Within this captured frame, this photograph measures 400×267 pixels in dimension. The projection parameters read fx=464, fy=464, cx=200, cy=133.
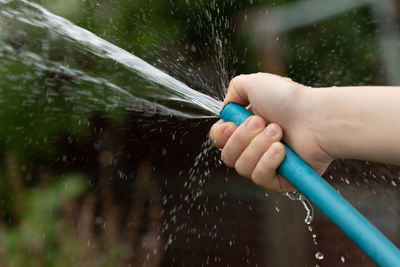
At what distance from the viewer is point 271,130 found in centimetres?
99

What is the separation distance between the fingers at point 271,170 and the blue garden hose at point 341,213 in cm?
1

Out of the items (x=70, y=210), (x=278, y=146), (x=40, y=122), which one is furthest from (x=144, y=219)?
(x=278, y=146)

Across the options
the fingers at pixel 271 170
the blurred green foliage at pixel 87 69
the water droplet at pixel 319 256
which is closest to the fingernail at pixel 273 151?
the fingers at pixel 271 170

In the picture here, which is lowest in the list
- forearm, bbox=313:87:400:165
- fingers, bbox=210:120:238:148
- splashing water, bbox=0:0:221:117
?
splashing water, bbox=0:0:221:117

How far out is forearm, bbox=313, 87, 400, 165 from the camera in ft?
2.91

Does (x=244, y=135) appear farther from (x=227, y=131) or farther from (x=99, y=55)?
(x=99, y=55)

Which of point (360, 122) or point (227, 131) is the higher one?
point (360, 122)

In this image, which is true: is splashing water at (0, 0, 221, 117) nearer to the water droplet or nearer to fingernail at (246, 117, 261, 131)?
fingernail at (246, 117, 261, 131)

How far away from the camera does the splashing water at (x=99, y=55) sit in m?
1.34

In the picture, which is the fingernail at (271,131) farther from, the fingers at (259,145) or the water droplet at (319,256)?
the water droplet at (319,256)

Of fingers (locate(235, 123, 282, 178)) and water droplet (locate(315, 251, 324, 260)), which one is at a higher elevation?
fingers (locate(235, 123, 282, 178))

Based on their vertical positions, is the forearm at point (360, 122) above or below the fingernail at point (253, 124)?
above

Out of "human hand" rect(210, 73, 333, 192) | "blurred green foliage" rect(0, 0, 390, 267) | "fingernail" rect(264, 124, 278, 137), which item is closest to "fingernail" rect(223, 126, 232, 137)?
"human hand" rect(210, 73, 333, 192)

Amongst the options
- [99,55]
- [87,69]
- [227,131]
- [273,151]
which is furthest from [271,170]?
[87,69]
